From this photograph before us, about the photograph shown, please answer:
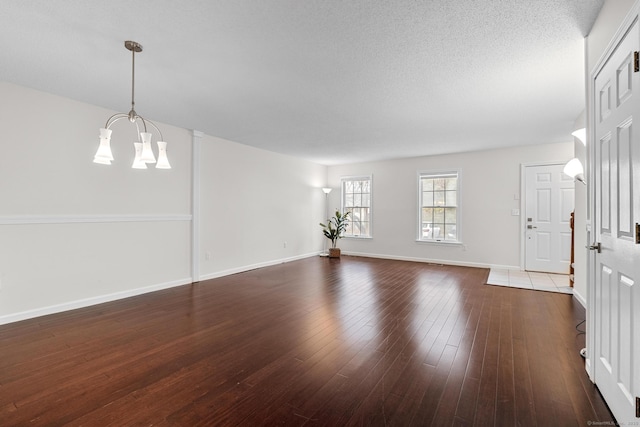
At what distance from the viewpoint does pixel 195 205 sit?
4.92 metres

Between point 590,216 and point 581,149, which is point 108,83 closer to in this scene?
point 590,216

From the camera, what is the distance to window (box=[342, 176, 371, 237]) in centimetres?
785

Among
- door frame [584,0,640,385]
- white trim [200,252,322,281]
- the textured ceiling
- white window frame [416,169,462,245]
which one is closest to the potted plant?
white trim [200,252,322,281]

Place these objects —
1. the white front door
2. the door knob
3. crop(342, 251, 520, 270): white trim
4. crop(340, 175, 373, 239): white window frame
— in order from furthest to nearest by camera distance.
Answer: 1. crop(340, 175, 373, 239): white window frame
2. crop(342, 251, 520, 270): white trim
3. the white front door
4. the door knob

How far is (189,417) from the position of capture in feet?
5.53

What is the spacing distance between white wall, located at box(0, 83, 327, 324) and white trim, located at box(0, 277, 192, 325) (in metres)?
0.01

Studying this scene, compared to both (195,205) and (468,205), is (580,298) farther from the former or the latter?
(195,205)

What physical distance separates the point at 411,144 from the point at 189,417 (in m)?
5.38

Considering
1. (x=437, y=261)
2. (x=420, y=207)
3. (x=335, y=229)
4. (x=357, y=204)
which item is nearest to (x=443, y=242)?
(x=437, y=261)

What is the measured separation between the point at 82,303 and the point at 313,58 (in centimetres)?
393

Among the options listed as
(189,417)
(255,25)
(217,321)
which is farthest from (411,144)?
(189,417)

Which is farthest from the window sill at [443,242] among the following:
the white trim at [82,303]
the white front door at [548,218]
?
the white trim at [82,303]

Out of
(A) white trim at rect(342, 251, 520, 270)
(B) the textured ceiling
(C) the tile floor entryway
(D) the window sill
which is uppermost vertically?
(B) the textured ceiling

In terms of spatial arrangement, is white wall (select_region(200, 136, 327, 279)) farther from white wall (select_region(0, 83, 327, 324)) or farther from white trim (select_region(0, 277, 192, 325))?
white trim (select_region(0, 277, 192, 325))
